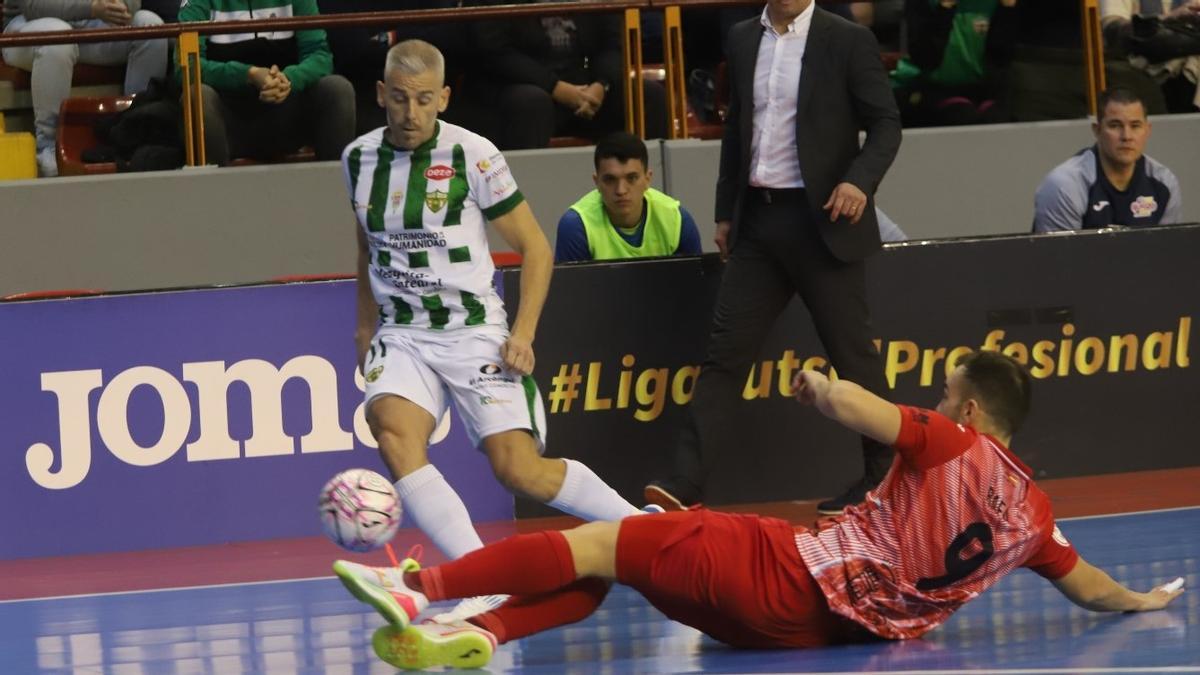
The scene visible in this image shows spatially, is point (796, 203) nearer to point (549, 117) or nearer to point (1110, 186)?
point (1110, 186)

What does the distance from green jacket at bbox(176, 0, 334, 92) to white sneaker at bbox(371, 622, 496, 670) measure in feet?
18.2

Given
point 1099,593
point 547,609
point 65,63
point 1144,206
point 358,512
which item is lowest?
point 1099,593

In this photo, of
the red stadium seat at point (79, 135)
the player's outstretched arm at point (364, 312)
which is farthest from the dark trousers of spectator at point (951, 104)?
the player's outstretched arm at point (364, 312)

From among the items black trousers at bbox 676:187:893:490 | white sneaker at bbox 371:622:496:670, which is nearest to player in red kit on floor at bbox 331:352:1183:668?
white sneaker at bbox 371:622:496:670

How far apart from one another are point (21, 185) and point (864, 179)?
16.4ft

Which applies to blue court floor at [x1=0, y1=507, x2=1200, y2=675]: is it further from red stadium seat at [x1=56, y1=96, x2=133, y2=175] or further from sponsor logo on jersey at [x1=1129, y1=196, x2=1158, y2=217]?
red stadium seat at [x1=56, y1=96, x2=133, y2=175]

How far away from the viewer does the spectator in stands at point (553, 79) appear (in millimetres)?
10344

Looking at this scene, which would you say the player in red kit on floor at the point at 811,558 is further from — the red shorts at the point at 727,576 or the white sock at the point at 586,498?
the white sock at the point at 586,498

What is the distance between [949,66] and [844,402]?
6.44 m

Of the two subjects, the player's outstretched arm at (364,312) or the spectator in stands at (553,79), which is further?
the spectator in stands at (553,79)

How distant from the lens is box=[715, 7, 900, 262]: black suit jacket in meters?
7.88

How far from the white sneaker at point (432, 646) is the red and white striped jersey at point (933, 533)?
3.17 ft

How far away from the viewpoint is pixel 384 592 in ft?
16.8

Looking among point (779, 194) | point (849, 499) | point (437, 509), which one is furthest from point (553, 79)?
point (437, 509)
